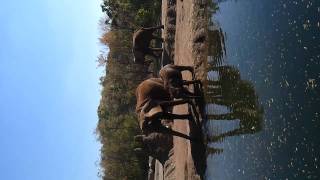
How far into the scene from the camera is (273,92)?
789 centimetres

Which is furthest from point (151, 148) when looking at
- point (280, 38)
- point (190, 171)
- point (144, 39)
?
point (280, 38)

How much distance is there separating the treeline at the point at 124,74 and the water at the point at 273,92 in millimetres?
21442

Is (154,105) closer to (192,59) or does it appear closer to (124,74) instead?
(192,59)

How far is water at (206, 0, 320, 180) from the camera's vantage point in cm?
651

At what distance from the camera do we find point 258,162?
8.34 metres

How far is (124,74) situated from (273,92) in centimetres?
3498

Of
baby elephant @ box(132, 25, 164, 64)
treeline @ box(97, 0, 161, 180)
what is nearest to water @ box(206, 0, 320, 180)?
baby elephant @ box(132, 25, 164, 64)

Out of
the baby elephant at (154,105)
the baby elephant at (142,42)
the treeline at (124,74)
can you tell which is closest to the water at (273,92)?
the baby elephant at (154,105)

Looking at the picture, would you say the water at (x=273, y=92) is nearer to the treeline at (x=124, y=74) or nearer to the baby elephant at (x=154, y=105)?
Answer: the baby elephant at (x=154, y=105)

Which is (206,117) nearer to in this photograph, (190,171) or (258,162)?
(190,171)

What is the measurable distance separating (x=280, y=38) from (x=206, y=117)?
4.74 metres

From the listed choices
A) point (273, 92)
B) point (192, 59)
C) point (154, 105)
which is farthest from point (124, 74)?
point (273, 92)

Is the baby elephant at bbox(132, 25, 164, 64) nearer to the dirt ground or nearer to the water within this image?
the dirt ground

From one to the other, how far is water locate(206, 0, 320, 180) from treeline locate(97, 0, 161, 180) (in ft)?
70.3
